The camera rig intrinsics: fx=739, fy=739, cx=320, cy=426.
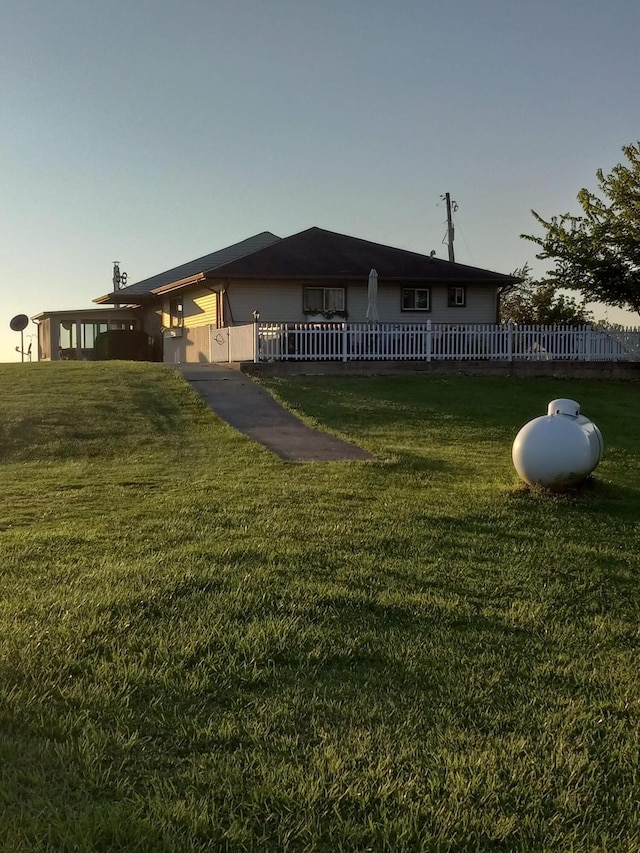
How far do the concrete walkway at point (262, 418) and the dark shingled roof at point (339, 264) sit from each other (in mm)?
6551

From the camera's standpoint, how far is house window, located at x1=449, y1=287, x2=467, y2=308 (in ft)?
85.8

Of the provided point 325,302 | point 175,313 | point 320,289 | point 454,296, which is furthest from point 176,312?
point 454,296

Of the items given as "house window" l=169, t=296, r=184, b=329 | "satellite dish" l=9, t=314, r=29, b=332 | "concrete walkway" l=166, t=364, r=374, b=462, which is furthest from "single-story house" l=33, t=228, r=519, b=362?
"satellite dish" l=9, t=314, r=29, b=332

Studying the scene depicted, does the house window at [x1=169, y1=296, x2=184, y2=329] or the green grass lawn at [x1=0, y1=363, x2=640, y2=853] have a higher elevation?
the house window at [x1=169, y1=296, x2=184, y2=329]

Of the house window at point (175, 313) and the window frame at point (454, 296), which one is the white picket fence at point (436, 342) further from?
the house window at point (175, 313)

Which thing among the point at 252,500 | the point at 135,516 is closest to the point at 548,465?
the point at 252,500

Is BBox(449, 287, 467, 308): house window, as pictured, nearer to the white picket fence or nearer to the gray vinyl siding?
the gray vinyl siding

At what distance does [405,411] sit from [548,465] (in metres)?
6.65

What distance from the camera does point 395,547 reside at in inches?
215

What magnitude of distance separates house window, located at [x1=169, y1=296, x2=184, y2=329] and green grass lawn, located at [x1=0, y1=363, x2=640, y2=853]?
20653 mm

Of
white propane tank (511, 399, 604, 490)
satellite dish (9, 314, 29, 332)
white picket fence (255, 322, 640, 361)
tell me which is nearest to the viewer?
white propane tank (511, 399, 604, 490)

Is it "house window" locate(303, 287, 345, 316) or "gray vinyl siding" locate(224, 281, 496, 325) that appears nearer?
"gray vinyl siding" locate(224, 281, 496, 325)

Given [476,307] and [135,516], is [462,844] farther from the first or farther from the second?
[476,307]

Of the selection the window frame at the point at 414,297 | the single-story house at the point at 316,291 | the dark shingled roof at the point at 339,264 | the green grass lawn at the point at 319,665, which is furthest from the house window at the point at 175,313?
the green grass lawn at the point at 319,665
